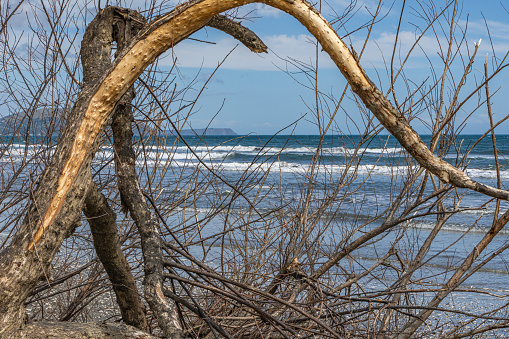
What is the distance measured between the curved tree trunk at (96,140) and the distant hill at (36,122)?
56.1 inches

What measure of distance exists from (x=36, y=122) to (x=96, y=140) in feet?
5.70

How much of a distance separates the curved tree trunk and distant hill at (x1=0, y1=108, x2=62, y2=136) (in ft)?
4.67

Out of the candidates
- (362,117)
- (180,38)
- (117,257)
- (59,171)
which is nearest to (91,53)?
(180,38)

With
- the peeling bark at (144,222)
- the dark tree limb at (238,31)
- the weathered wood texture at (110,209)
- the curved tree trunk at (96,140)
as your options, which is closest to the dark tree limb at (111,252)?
the weathered wood texture at (110,209)

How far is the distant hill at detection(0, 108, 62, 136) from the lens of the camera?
3.25 meters

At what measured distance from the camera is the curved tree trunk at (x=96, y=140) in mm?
1780

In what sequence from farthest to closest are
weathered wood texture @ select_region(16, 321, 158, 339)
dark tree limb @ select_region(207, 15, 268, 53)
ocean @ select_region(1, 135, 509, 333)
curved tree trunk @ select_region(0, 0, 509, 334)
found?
ocean @ select_region(1, 135, 509, 333), dark tree limb @ select_region(207, 15, 268, 53), weathered wood texture @ select_region(16, 321, 158, 339), curved tree trunk @ select_region(0, 0, 509, 334)

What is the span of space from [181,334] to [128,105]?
1.20 m

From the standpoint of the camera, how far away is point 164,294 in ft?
6.61

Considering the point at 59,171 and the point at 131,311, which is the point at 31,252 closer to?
the point at 59,171

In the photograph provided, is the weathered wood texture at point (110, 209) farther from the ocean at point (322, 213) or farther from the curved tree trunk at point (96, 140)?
the ocean at point (322, 213)

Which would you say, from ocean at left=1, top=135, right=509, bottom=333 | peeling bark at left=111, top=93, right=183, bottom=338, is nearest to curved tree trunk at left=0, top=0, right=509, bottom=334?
peeling bark at left=111, top=93, right=183, bottom=338

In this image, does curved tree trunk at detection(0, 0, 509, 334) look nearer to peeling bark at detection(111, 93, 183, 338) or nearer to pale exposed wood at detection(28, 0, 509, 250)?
pale exposed wood at detection(28, 0, 509, 250)

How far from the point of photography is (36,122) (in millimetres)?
3389
